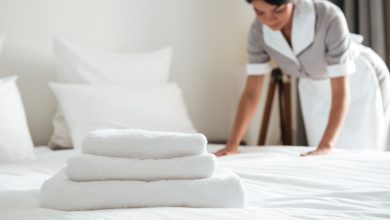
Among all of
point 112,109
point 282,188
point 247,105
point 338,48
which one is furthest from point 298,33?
point 282,188

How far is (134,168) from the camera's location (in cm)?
99

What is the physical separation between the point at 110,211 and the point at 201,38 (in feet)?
6.69

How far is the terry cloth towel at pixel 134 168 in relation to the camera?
38.9 inches

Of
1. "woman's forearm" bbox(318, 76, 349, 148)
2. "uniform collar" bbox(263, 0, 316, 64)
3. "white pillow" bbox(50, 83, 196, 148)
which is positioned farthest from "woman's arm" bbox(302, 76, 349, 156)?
"white pillow" bbox(50, 83, 196, 148)

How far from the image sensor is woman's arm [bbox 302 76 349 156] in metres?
1.92

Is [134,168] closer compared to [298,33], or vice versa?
[134,168]

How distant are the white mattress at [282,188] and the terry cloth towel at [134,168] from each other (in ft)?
0.24

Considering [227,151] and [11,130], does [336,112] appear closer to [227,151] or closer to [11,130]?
[227,151]

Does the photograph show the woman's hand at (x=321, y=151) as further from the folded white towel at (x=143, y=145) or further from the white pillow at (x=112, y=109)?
the folded white towel at (x=143, y=145)

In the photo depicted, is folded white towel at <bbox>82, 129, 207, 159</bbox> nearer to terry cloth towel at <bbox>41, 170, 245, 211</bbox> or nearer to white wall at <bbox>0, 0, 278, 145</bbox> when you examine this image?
terry cloth towel at <bbox>41, 170, 245, 211</bbox>

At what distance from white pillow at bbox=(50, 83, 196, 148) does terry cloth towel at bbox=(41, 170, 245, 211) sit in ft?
3.77

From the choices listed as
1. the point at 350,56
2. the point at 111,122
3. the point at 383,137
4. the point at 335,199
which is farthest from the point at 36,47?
the point at 335,199

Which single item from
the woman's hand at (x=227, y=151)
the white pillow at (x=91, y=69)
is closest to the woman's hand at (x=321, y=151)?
the woman's hand at (x=227, y=151)

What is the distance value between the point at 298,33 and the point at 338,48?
18 cm
